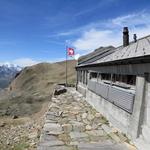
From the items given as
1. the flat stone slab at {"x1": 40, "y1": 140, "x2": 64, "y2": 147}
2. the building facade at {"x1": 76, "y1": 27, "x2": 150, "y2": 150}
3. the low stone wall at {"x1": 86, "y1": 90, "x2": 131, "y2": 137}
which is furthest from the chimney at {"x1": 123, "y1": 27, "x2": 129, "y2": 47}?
the flat stone slab at {"x1": 40, "y1": 140, "x2": 64, "y2": 147}

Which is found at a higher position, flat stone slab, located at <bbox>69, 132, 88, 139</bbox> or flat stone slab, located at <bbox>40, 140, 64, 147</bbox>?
flat stone slab, located at <bbox>69, 132, 88, 139</bbox>

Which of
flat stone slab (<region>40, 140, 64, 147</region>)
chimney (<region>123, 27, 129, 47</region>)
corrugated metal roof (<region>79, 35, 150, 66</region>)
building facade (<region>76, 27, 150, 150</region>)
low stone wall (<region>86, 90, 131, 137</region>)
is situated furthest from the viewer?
chimney (<region>123, 27, 129, 47</region>)

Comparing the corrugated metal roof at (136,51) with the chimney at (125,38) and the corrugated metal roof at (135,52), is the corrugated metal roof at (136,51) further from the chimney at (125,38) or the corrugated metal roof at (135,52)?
the chimney at (125,38)

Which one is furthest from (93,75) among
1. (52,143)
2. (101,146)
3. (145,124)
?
(145,124)

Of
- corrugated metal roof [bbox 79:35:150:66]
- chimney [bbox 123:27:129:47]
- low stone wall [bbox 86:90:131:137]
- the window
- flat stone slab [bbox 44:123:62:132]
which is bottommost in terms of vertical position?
flat stone slab [bbox 44:123:62:132]

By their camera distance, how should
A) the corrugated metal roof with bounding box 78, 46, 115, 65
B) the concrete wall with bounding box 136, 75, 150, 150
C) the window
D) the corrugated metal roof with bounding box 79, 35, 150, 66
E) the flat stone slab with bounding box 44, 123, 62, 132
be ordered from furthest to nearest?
the corrugated metal roof with bounding box 78, 46, 115, 65 < the window < the flat stone slab with bounding box 44, 123, 62, 132 < the corrugated metal roof with bounding box 79, 35, 150, 66 < the concrete wall with bounding box 136, 75, 150, 150

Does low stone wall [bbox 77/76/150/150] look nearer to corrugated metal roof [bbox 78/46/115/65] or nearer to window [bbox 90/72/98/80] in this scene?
window [bbox 90/72/98/80]

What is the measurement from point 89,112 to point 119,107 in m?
3.51

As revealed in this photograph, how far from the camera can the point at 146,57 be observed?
5.92 m

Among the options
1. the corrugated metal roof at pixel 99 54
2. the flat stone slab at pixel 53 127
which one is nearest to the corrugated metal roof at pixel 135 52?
the flat stone slab at pixel 53 127

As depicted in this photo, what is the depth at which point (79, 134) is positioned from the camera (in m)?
7.85

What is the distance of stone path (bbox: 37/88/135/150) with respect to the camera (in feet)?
21.8

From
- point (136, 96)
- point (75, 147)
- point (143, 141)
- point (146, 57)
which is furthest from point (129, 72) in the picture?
point (75, 147)

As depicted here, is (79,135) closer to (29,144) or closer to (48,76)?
(29,144)
